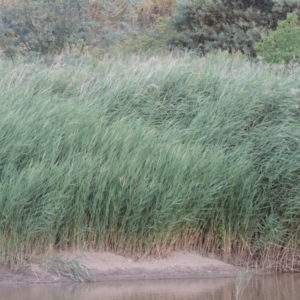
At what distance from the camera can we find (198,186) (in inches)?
358

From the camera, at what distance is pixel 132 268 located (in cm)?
877

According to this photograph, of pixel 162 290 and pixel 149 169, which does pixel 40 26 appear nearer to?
pixel 149 169

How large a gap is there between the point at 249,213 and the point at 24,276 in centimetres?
276

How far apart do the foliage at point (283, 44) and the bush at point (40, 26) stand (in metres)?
5.96

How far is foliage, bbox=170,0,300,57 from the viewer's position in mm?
19891

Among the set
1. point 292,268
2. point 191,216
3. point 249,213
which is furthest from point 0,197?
point 292,268

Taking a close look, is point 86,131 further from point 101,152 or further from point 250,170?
point 250,170

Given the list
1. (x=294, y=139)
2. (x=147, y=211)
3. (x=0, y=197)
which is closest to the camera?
(x=0, y=197)

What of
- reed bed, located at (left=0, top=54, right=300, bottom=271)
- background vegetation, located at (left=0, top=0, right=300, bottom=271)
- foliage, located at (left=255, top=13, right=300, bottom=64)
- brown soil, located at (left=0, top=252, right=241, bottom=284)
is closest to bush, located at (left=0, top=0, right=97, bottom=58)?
foliage, located at (left=255, top=13, right=300, bottom=64)

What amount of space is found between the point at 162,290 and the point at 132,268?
2.67 feet

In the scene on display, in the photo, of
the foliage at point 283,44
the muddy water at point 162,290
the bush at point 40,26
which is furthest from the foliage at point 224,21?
the muddy water at point 162,290

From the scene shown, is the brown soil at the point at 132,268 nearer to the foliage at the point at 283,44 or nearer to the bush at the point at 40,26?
the foliage at the point at 283,44

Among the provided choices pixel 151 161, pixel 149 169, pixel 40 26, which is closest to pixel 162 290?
pixel 149 169

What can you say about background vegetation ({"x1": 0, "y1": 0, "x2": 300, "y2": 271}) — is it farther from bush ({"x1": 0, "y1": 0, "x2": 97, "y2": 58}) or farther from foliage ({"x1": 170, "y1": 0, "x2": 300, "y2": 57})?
foliage ({"x1": 170, "y1": 0, "x2": 300, "y2": 57})
